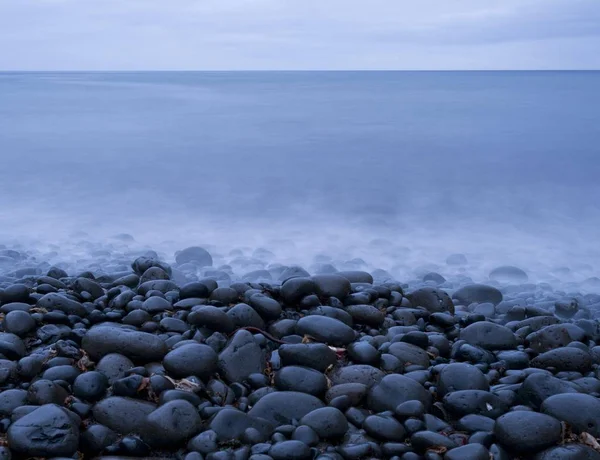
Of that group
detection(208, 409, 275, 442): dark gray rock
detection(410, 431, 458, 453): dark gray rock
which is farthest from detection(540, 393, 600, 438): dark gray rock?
detection(208, 409, 275, 442): dark gray rock

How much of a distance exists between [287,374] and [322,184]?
21.8 ft

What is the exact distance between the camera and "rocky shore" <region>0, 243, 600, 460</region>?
2.34 meters

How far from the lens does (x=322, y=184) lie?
927cm

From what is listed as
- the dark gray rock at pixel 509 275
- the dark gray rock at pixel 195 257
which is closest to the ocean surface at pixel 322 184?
the dark gray rock at pixel 509 275

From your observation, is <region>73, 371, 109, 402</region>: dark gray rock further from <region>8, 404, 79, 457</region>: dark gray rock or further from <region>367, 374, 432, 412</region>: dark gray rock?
<region>367, 374, 432, 412</region>: dark gray rock

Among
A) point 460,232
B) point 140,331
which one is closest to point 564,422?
point 140,331

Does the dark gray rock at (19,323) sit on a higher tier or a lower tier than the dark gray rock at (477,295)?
higher

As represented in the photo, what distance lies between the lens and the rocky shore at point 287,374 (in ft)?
7.67

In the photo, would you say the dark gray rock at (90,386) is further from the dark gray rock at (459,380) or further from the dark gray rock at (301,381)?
the dark gray rock at (459,380)

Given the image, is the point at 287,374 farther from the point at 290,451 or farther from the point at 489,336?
the point at 489,336

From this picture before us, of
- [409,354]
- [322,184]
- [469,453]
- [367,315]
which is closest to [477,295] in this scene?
[367,315]

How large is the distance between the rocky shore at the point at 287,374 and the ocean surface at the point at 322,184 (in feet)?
6.46

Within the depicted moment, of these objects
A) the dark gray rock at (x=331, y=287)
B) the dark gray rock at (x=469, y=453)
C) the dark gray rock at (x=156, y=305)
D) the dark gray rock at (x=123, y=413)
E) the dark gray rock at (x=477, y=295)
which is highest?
the dark gray rock at (x=331, y=287)

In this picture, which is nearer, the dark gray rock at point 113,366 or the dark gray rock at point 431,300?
the dark gray rock at point 113,366
